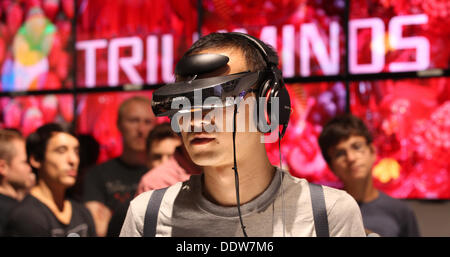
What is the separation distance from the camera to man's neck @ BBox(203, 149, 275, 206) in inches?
39.5

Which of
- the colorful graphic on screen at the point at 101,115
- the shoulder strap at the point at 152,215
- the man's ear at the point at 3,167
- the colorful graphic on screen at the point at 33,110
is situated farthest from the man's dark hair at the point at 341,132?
the colorful graphic on screen at the point at 33,110

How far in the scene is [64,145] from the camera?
1730mm

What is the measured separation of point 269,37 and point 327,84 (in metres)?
0.52

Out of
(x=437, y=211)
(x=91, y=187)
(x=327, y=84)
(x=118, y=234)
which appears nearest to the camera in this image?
(x=118, y=234)

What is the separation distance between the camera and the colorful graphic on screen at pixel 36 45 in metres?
3.92

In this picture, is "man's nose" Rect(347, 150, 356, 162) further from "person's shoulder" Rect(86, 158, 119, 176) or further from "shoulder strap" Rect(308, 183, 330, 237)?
"person's shoulder" Rect(86, 158, 119, 176)

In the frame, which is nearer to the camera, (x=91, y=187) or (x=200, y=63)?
(x=200, y=63)

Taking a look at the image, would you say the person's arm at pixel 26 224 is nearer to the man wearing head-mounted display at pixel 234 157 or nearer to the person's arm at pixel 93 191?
the person's arm at pixel 93 191

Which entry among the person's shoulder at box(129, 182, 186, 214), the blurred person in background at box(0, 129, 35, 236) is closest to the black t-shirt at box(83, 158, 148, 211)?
the blurred person in background at box(0, 129, 35, 236)

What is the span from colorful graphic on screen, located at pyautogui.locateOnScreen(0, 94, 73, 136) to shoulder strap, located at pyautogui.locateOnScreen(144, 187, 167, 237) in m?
2.99

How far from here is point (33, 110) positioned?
13.0ft

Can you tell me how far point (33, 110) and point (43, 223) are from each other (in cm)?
276
